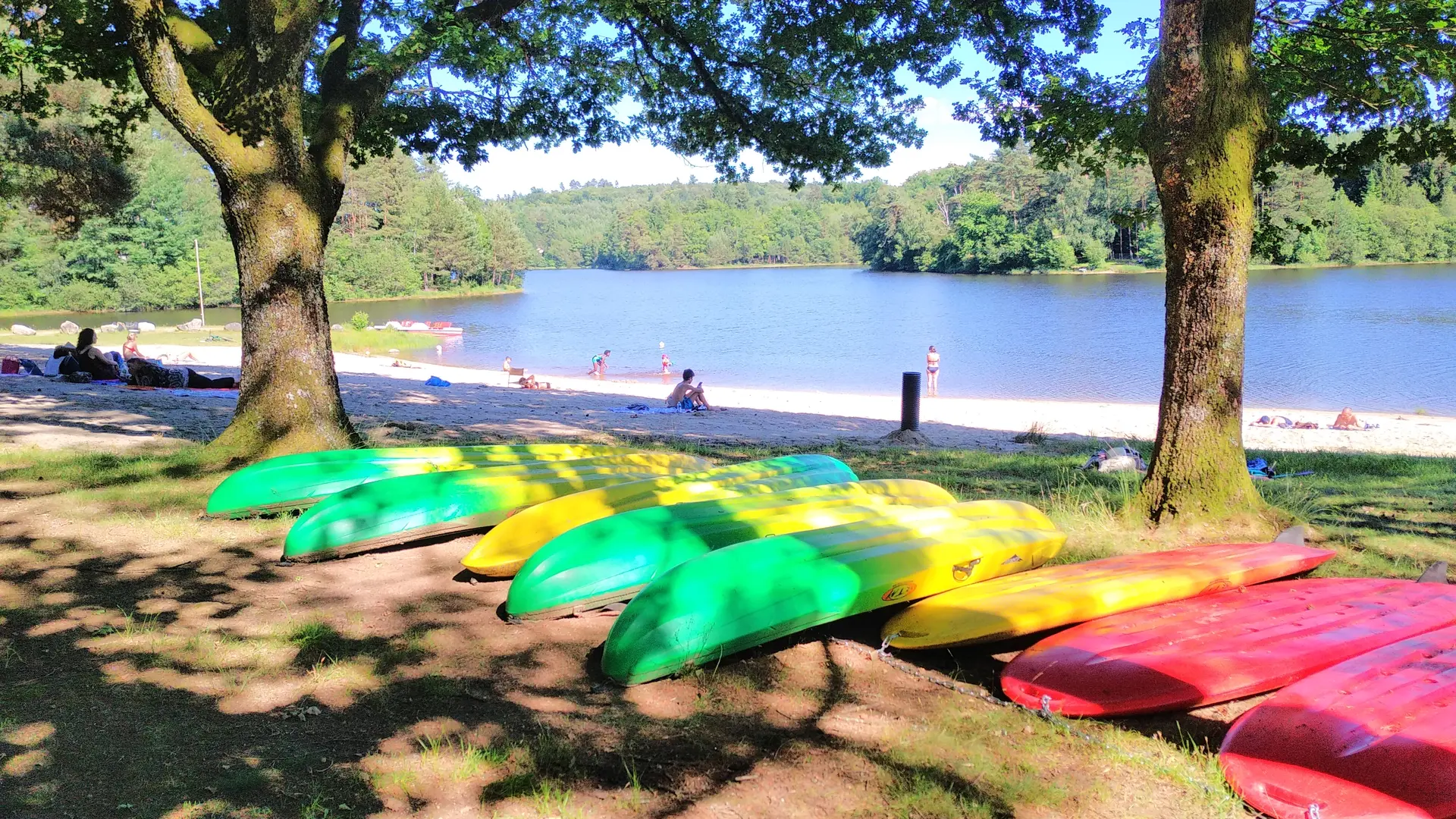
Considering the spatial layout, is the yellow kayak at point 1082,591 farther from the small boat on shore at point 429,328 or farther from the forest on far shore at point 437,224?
the small boat on shore at point 429,328

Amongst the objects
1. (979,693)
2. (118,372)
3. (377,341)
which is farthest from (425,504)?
(377,341)

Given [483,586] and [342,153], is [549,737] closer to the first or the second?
[483,586]

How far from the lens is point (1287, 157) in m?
8.11

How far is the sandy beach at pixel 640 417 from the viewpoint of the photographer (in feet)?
30.7

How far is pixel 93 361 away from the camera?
13633 mm

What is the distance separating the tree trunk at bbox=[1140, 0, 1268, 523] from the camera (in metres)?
5.30

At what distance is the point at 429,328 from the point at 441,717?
50226 mm

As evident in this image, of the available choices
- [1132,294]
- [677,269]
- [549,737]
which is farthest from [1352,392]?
[677,269]

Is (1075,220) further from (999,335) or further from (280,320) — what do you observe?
(280,320)

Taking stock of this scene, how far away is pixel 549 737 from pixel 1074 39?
31.8 ft

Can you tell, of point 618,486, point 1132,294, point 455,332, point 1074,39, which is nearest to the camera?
point 618,486

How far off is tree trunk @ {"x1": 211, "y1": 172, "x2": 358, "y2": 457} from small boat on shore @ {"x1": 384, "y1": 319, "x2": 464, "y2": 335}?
138 feet

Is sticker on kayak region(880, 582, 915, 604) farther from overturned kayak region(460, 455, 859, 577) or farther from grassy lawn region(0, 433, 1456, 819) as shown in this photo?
overturned kayak region(460, 455, 859, 577)

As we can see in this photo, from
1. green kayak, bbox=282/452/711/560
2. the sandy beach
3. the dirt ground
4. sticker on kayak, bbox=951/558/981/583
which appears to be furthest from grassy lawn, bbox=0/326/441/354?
sticker on kayak, bbox=951/558/981/583
